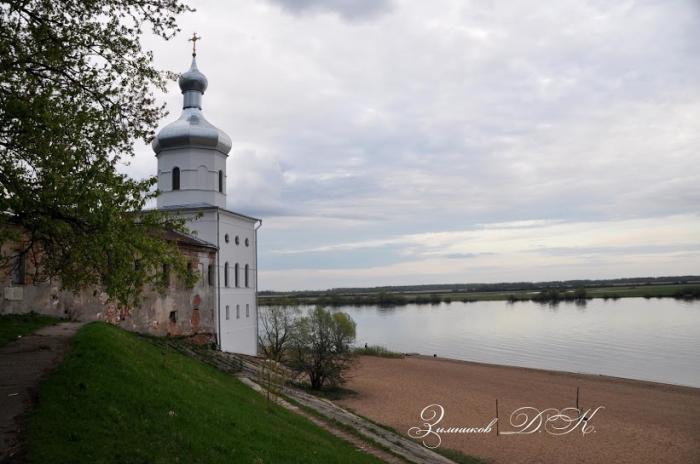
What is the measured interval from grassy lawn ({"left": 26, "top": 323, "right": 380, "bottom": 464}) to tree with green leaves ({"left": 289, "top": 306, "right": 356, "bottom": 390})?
A: 470 inches

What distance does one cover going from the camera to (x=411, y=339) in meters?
54.9

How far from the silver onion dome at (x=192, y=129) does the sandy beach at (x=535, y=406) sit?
13.8m

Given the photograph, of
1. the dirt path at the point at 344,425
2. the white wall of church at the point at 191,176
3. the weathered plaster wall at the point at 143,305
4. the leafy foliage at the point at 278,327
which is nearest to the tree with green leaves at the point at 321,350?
the leafy foliage at the point at 278,327

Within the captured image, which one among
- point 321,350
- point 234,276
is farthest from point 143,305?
point 234,276

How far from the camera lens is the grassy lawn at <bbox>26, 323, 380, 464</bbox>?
668 centimetres

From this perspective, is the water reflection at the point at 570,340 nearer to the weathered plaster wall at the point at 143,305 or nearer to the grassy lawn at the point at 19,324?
the weathered plaster wall at the point at 143,305

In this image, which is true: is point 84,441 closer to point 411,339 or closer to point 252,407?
point 252,407

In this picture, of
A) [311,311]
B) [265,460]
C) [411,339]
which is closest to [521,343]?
[411,339]

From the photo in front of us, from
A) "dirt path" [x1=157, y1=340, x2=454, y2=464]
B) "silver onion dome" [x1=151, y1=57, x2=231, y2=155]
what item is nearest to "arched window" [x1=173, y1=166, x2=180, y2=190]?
"silver onion dome" [x1=151, y1=57, x2=231, y2=155]

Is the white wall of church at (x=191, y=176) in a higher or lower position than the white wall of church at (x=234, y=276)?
higher

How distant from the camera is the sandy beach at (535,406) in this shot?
17094mm

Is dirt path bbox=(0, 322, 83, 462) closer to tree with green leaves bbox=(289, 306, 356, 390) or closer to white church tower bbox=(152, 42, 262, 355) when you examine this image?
tree with green leaves bbox=(289, 306, 356, 390)

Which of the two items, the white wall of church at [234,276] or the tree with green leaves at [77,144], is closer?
the tree with green leaves at [77,144]

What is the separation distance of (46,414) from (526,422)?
17509 mm
